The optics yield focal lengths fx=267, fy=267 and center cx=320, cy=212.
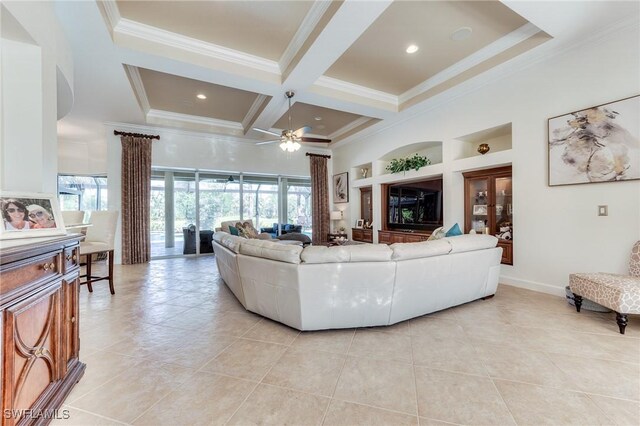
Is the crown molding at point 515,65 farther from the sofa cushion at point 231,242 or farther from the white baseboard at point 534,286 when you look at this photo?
the sofa cushion at point 231,242

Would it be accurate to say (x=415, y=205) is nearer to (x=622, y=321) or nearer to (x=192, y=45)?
(x=622, y=321)

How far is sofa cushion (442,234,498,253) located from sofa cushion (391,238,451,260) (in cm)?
10

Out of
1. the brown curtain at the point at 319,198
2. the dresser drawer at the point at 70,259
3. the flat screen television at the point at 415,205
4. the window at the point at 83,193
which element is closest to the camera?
the dresser drawer at the point at 70,259

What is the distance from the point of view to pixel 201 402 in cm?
157

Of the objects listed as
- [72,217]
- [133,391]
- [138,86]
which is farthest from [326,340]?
[72,217]

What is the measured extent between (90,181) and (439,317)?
9213 millimetres

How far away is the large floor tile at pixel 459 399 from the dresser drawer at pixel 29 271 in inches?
81.0

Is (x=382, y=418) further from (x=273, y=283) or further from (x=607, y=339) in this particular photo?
(x=607, y=339)

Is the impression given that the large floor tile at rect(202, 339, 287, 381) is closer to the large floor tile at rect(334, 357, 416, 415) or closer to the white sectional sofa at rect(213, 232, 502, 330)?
the white sectional sofa at rect(213, 232, 502, 330)

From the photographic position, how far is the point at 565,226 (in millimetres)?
3371

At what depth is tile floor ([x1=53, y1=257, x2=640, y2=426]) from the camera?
1.49 m

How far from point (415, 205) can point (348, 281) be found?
3926mm

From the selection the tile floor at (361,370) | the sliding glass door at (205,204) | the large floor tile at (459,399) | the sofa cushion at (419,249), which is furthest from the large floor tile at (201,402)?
the sliding glass door at (205,204)

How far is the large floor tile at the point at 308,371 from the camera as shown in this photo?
1716mm
